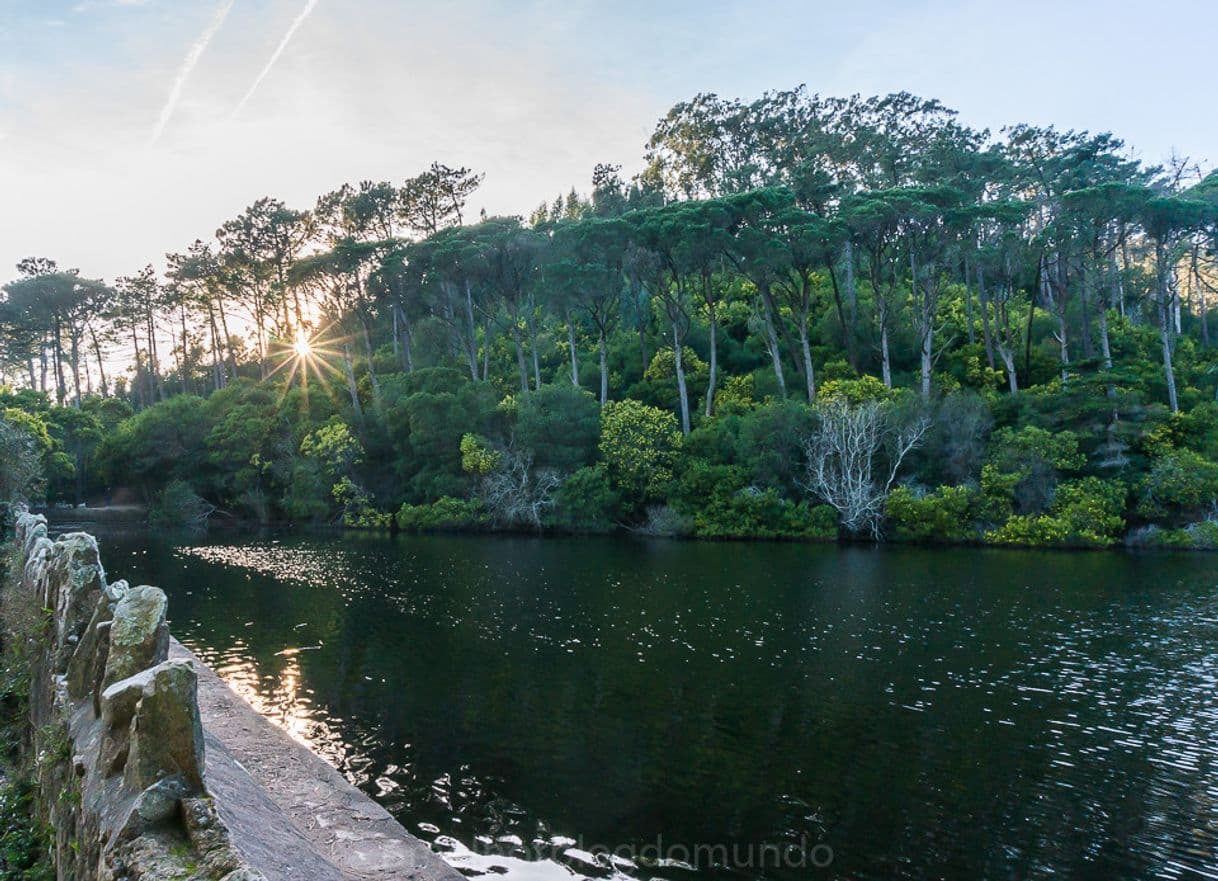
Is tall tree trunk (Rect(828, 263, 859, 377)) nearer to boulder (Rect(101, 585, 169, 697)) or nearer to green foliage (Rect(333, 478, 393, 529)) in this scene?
green foliage (Rect(333, 478, 393, 529))

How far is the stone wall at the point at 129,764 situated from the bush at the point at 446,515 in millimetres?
41310

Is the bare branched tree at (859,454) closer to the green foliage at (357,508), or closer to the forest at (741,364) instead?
the forest at (741,364)

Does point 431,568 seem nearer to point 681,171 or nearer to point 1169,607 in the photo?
point 1169,607

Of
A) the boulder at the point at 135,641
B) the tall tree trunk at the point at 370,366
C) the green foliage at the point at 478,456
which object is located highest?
the tall tree trunk at the point at 370,366

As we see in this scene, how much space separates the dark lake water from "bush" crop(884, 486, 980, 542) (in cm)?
1012

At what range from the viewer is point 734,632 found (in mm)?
21047

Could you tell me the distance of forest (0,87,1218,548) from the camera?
139 ft

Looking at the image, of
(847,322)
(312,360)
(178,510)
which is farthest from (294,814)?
(312,360)

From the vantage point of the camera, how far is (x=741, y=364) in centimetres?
5841

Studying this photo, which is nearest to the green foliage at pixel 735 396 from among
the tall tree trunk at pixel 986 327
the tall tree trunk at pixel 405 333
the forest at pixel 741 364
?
the forest at pixel 741 364

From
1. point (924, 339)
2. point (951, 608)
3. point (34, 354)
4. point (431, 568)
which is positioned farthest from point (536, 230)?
point (34, 354)


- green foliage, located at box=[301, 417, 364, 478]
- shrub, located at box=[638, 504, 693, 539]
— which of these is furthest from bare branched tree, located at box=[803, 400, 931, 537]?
green foliage, located at box=[301, 417, 364, 478]

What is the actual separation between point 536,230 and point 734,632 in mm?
43343

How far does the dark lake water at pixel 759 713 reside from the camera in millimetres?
9984
